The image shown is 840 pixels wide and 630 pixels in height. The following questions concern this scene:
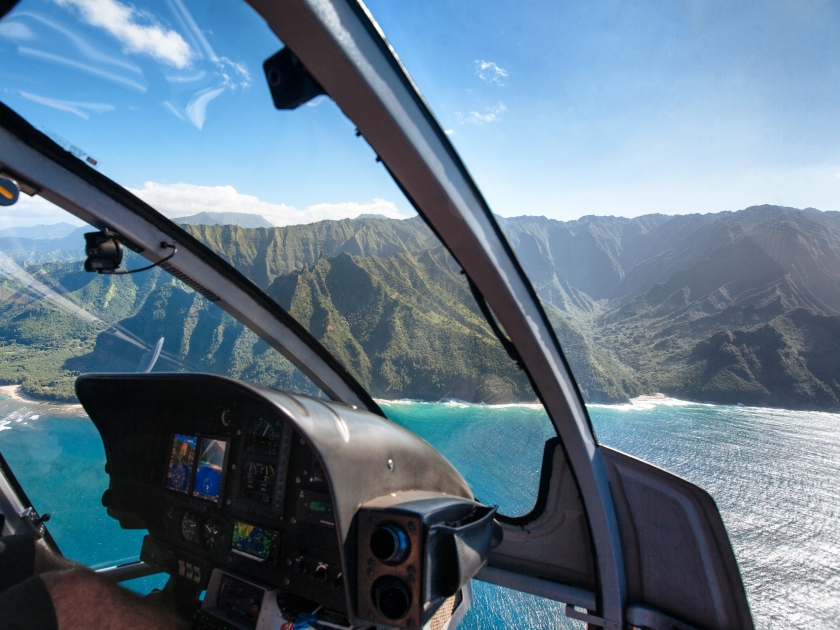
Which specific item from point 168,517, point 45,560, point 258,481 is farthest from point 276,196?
point 45,560

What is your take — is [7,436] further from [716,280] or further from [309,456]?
[716,280]

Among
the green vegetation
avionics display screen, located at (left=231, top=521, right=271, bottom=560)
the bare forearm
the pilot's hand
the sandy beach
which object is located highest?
the green vegetation

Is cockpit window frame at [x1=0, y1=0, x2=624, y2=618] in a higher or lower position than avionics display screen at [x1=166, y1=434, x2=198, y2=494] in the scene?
higher

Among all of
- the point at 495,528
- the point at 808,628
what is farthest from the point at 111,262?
the point at 808,628

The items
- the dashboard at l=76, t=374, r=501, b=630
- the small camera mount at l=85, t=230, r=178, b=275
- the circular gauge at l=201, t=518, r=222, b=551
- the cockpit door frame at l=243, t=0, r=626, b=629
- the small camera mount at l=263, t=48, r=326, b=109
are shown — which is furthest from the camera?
the circular gauge at l=201, t=518, r=222, b=551

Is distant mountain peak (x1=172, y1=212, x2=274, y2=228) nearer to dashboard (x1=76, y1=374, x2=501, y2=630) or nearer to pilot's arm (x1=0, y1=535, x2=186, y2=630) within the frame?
dashboard (x1=76, y1=374, x2=501, y2=630)

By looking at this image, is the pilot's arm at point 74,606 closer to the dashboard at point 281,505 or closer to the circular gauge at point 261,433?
the dashboard at point 281,505

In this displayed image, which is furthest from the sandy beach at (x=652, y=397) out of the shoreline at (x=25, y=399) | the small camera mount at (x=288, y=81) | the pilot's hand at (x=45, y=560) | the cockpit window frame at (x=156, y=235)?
the small camera mount at (x=288, y=81)

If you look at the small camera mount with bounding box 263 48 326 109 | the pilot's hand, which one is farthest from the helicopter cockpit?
the pilot's hand
